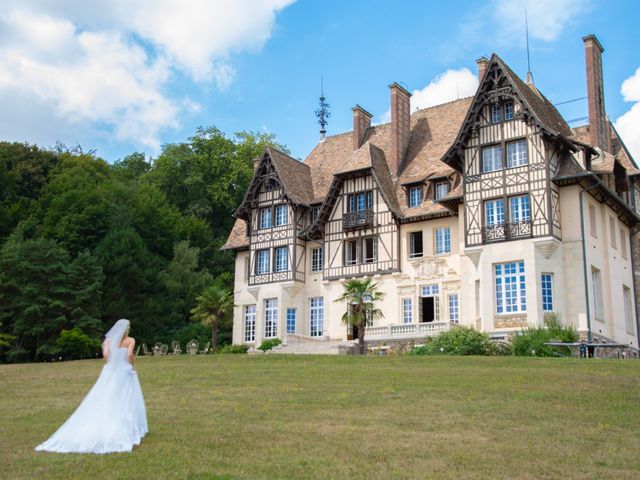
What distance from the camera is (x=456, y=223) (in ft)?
122

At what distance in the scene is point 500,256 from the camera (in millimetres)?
33281

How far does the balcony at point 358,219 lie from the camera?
3916 cm

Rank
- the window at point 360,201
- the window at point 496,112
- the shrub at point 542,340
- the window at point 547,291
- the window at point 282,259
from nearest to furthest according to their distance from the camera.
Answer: the shrub at point 542,340, the window at point 547,291, the window at point 496,112, the window at point 360,201, the window at point 282,259

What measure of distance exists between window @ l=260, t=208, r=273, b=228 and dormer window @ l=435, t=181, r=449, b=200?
31.4 ft

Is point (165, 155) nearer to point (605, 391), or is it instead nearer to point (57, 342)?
point (57, 342)

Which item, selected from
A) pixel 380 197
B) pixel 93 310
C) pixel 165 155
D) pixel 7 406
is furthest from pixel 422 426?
pixel 165 155

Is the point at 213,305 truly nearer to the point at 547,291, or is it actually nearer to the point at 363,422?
the point at 547,291

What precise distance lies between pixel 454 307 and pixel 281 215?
1124 centimetres

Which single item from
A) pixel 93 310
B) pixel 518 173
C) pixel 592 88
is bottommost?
pixel 93 310

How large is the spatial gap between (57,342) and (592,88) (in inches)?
1133

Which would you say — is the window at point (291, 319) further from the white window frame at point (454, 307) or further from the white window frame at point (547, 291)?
the white window frame at point (547, 291)

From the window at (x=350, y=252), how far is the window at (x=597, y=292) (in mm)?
11548

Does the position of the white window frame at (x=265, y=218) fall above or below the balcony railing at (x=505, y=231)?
above

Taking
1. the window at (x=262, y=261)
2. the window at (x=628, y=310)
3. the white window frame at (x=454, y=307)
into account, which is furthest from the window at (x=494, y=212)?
the window at (x=262, y=261)
